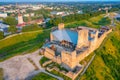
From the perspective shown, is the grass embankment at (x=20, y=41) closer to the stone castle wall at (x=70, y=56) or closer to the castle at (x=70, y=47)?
the castle at (x=70, y=47)

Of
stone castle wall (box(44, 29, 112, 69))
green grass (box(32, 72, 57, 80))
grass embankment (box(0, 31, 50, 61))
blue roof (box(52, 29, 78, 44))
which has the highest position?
blue roof (box(52, 29, 78, 44))

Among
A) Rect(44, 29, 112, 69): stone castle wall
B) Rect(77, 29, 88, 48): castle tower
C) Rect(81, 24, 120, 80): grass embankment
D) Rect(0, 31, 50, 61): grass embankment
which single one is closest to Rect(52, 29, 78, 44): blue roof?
Rect(77, 29, 88, 48): castle tower

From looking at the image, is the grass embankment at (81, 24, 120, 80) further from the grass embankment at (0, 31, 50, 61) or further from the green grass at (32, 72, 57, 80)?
the grass embankment at (0, 31, 50, 61)

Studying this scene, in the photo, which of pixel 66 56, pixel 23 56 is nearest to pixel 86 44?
pixel 66 56

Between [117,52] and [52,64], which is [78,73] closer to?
[52,64]

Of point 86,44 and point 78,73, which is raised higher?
point 86,44

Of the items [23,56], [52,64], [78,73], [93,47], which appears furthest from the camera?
[93,47]

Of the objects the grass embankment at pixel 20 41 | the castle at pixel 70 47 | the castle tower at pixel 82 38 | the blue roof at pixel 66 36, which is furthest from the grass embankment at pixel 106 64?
the grass embankment at pixel 20 41
